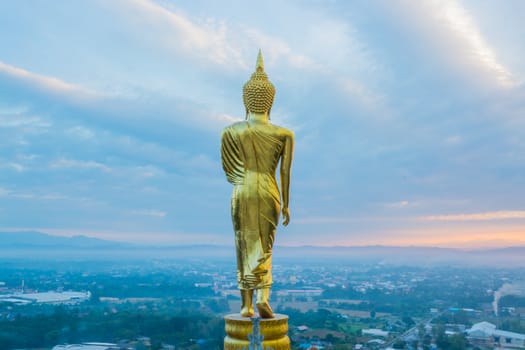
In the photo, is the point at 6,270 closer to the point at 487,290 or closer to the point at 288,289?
→ the point at 288,289

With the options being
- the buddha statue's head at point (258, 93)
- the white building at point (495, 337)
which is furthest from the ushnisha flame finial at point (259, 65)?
the white building at point (495, 337)

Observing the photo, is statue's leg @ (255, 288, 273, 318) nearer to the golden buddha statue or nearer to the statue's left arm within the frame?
the golden buddha statue

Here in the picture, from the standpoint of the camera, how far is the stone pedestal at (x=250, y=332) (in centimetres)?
598

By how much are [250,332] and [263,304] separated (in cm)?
36

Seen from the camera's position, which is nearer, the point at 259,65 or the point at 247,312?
the point at 247,312

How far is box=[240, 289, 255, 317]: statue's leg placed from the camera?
6.32 metres

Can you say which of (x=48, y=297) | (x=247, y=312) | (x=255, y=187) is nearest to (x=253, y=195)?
(x=255, y=187)

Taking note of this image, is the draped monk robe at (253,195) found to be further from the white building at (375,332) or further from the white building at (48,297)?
the white building at (48,297)

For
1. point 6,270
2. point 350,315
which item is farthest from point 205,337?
point 6,270

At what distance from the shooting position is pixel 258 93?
6488 millimetres

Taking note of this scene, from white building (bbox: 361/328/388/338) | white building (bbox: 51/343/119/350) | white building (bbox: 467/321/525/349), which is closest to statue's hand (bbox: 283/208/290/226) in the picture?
white building (bbox: 51/343/119/350)

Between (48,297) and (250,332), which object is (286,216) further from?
(48,297)

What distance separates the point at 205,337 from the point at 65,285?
1947 centimetres

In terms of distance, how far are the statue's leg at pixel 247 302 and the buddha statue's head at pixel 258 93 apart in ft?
7.00
